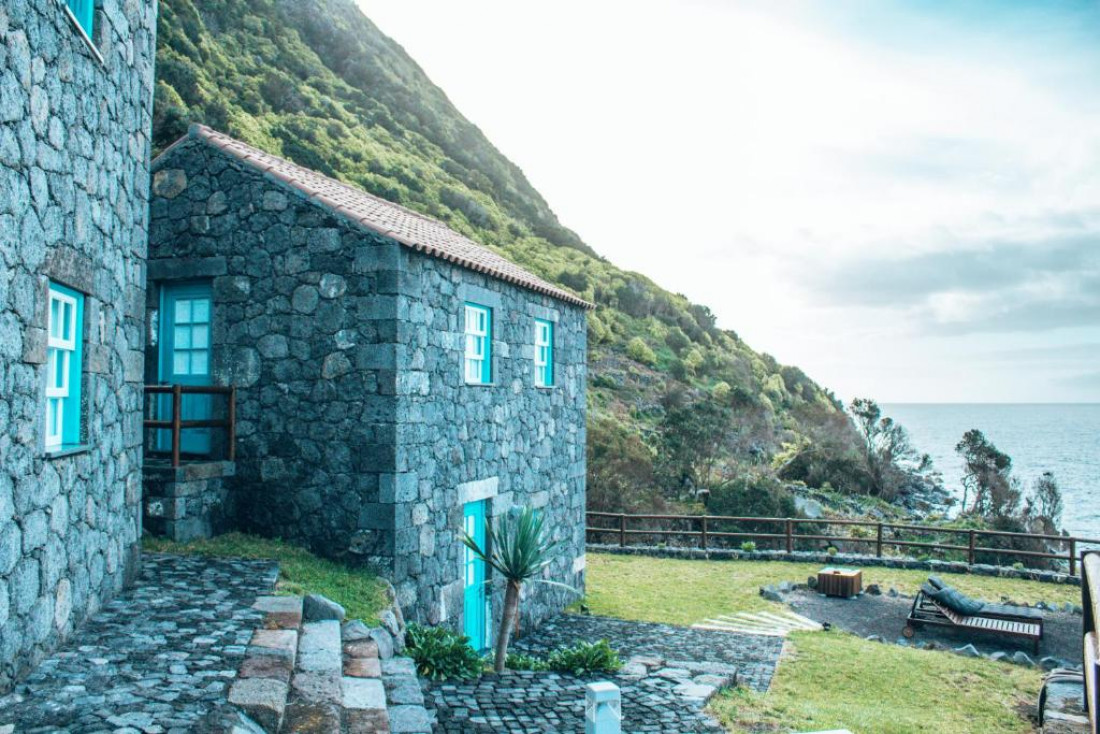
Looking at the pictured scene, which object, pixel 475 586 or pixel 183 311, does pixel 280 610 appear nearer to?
pixel 475 586

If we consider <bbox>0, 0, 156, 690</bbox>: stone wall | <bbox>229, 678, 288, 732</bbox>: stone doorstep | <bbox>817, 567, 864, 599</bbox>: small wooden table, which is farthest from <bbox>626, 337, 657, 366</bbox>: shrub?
<bbox>229, 678, 288, 732</bbox>: stone doorstep

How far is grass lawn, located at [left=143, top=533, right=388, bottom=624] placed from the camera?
7.94m

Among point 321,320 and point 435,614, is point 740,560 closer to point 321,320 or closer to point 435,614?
point 435,614

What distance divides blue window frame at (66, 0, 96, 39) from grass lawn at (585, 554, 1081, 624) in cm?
1088

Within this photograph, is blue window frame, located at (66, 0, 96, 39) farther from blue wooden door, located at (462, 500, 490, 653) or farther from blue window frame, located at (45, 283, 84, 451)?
blue wooden door, located at (462, 500, 490, 653)

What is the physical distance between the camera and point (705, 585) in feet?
53.7

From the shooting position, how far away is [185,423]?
30.4 ft

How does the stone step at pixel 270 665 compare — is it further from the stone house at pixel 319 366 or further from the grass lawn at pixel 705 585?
the grass lawn at pixel 705 585

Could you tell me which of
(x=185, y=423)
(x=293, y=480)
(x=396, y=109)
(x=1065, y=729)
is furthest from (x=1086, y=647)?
(x=396, y=109)

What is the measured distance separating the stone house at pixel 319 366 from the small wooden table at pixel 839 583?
7.79 metres

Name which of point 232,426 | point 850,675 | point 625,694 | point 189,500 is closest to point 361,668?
point 625,694

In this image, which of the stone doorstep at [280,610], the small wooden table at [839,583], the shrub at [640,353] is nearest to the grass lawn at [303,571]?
the stone doorstep at [280,610]

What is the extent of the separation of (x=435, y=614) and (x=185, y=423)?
3.60 meters

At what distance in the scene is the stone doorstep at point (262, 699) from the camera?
15.0 feet
